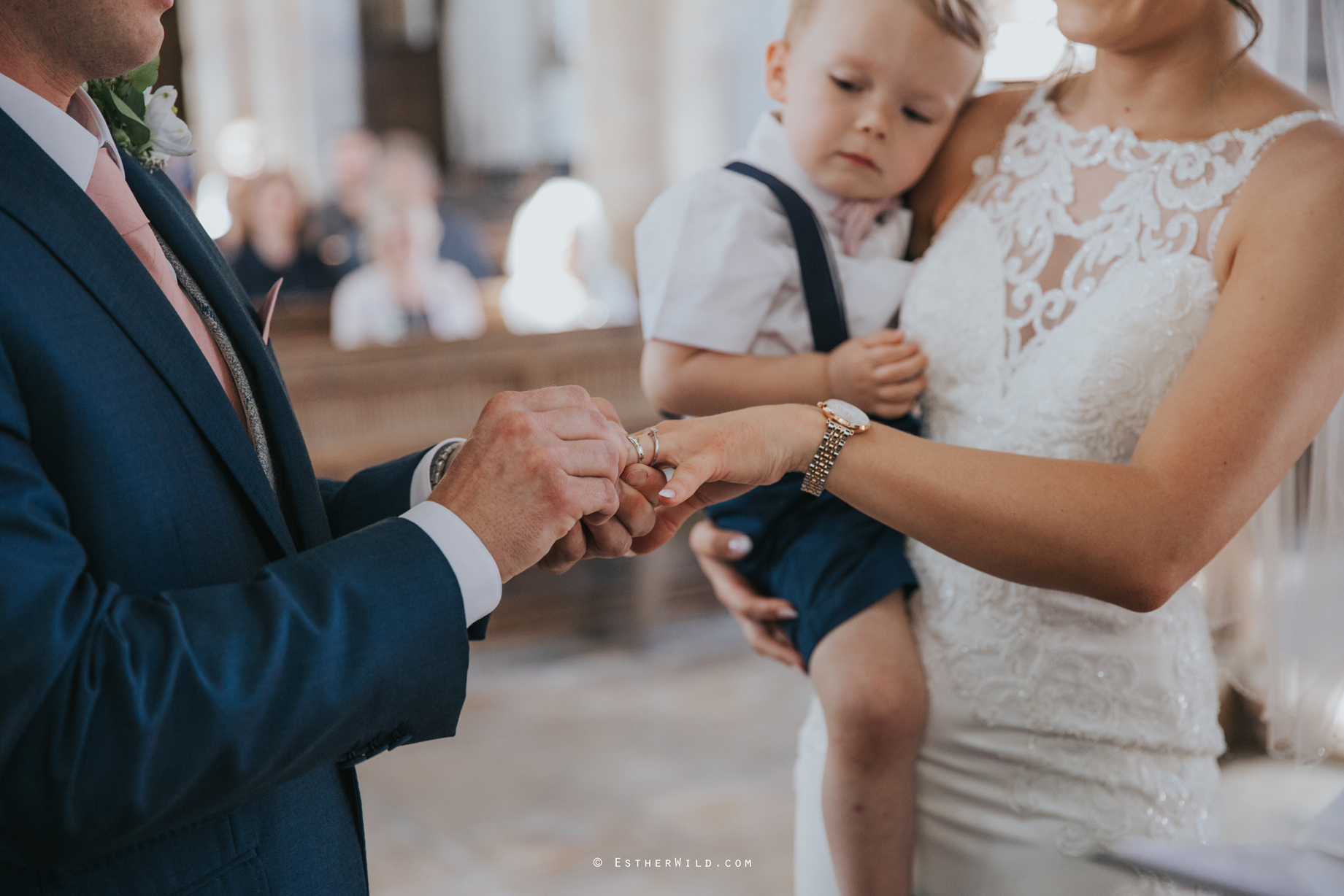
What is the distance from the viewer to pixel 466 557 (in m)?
1.03

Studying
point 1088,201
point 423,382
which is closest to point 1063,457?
point 1088,201

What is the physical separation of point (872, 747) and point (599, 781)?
2564 millimetres

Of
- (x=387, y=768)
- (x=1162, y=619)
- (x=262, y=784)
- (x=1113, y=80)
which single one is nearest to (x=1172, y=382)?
(x=1162, y=619)

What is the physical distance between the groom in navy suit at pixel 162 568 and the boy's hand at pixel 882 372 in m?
0.46

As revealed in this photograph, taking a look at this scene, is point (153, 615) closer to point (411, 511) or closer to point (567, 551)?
point (411, 511)

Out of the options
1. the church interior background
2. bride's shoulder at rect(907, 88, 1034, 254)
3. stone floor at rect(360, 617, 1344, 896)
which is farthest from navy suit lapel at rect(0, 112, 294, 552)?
stone floor at rect(360, 617, 1344, 896)

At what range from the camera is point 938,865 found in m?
1.52

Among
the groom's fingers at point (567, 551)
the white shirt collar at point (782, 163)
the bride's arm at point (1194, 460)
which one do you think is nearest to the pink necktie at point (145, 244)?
the groom's fingers at point (567, 551)

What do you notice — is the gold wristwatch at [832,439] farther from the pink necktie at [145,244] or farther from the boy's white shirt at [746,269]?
the pink necktie at [145,244]

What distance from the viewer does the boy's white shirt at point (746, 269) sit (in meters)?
1.59

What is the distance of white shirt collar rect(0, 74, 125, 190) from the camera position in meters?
0.99

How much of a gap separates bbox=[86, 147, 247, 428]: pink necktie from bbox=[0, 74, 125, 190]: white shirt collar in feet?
0.10

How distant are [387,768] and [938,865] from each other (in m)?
2.91

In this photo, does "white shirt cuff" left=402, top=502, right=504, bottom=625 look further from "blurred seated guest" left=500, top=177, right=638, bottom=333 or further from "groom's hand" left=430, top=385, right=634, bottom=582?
"blurred seated guest" left=500, top=177, right=638, bottom=333
